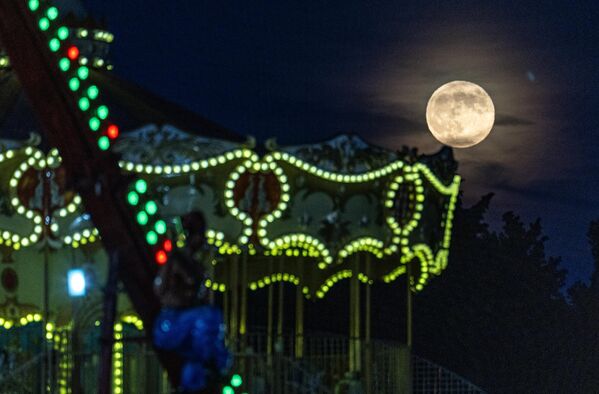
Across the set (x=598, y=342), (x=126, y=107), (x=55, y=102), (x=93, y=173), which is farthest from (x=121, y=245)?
(x=598, y=342)

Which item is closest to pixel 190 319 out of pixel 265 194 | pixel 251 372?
pixel 251 372

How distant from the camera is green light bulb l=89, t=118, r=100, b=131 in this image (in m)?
8.64

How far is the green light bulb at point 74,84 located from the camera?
8.77 meters

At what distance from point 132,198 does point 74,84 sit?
3.06 ft

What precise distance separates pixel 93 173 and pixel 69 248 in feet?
18.9

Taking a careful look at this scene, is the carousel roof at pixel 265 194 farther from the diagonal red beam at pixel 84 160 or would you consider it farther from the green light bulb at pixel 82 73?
the diagonal red beam at pixel 84 160

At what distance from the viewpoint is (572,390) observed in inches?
965

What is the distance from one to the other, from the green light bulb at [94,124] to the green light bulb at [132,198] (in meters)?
0.53

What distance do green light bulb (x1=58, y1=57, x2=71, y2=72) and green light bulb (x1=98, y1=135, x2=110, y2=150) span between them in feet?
1.74

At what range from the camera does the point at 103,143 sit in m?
8.62

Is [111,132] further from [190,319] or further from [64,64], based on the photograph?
[190,319]

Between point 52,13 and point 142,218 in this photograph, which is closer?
point 142,218

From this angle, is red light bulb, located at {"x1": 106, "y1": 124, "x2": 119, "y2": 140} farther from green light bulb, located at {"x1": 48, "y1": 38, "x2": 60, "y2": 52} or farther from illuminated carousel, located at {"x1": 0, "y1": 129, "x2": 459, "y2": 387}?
illuminated carousel, located at {"x1": 0, "y1": 129, "x2": 459, "y2": 387}

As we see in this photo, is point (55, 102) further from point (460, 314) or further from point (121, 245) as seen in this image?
point (460, 314)
